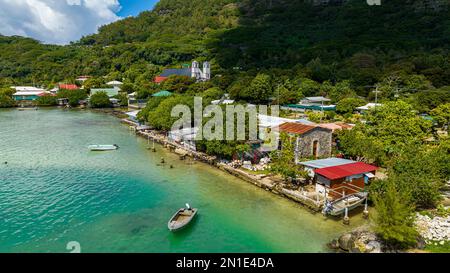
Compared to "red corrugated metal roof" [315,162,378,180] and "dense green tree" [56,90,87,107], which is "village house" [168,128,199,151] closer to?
"red corrugated metal roof" [315,162,378,180]

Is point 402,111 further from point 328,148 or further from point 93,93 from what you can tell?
point 93,93

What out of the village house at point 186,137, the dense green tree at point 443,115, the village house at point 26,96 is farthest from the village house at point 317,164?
the village house at point 26,96

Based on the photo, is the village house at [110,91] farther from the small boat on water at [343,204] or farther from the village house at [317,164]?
the small boat on water at [343,204]

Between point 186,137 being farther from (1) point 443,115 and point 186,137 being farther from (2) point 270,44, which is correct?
(2) point 270,44

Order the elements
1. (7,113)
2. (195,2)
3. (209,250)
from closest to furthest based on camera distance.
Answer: (209,250) < (7,113) < (195,2)

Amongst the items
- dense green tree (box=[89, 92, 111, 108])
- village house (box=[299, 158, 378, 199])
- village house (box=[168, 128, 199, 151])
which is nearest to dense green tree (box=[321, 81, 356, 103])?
village house (box=[168, 128, 199, 151])

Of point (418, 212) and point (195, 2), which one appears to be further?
point (195, 2)

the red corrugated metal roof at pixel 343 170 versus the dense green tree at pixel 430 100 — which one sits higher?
the dense green tree at pixel 430 100

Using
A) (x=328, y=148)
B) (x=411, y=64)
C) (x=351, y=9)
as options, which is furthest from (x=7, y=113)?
(x=351, y=9)
